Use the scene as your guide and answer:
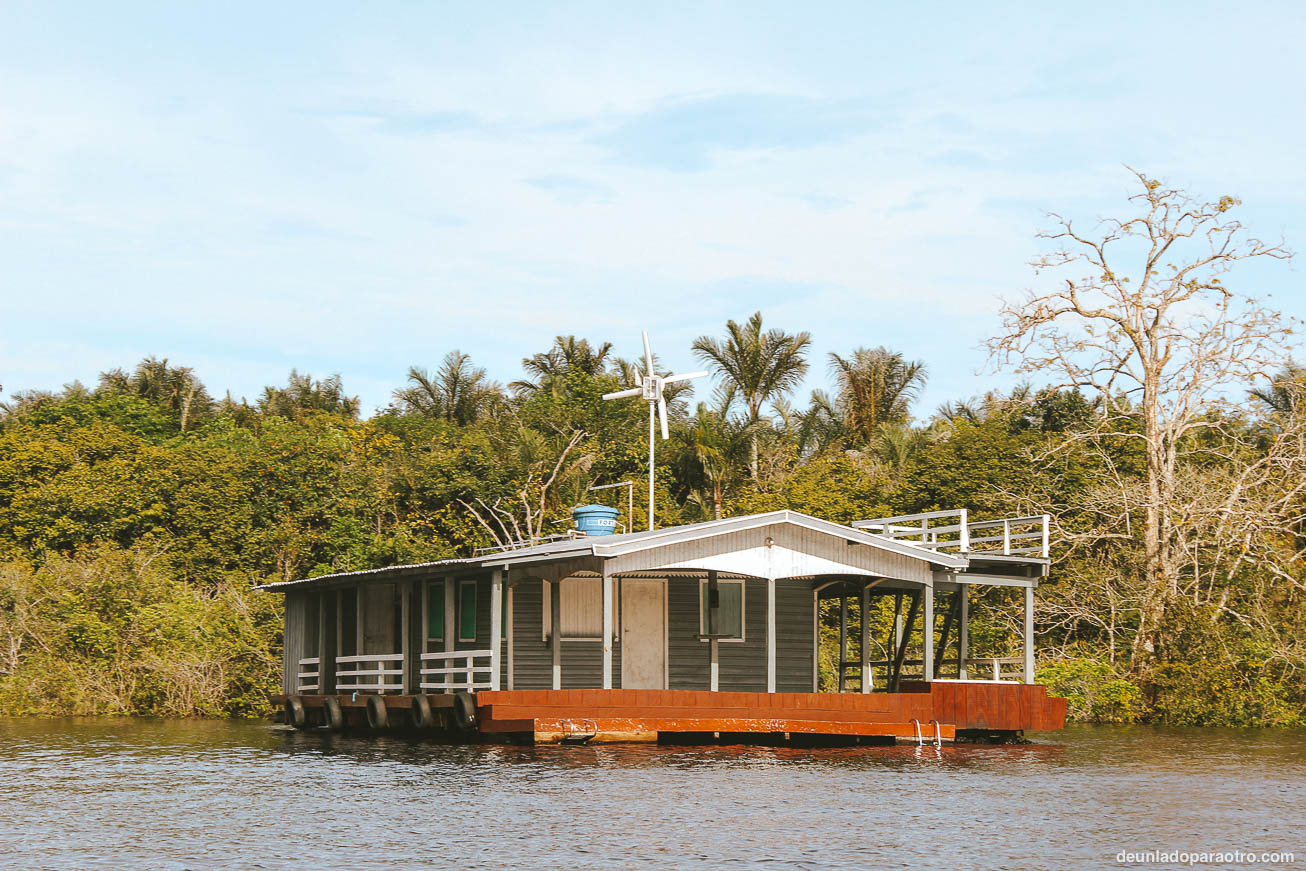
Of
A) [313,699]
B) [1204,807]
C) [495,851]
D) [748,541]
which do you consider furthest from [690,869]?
[313,699]

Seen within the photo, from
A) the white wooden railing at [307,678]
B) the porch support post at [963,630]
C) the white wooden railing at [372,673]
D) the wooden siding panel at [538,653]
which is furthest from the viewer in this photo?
the white wooden railing at [307,678]

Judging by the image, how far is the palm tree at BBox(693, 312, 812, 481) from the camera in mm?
50562

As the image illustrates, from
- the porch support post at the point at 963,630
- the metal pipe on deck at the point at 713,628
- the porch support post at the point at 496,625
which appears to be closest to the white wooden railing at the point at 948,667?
the porch support post at the point at 963,630

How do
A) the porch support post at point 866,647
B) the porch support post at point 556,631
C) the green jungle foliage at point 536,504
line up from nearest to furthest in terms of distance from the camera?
1. the porch support post at point 556,631
2. the porch support post at point 866,647
3. the green jungle foliage at point 536,504

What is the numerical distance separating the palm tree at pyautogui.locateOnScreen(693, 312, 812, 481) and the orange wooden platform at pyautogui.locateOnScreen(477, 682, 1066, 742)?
24.5 metres

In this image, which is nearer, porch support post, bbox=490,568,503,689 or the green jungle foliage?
porch support post, bbox=490,568,503,689

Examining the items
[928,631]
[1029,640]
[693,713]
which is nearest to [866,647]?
[928,631]

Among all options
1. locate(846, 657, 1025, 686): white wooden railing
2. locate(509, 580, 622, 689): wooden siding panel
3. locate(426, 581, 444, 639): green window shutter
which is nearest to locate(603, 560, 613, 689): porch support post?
locate(509, 580, 622, 689): wooden siding panel

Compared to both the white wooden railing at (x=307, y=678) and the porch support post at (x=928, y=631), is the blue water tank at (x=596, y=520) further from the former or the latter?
the white wooden railing at (x=307, y=678)

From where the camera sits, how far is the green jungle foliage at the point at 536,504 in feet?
126

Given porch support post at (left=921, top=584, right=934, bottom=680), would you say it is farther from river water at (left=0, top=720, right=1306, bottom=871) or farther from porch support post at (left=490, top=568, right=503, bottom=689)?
porch support post at (left=490, top=568, right=503, bottom=689)

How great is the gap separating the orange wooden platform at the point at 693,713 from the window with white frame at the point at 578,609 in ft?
7.49

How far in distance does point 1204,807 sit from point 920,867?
6.02 metres

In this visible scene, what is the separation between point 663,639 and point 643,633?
43cm
